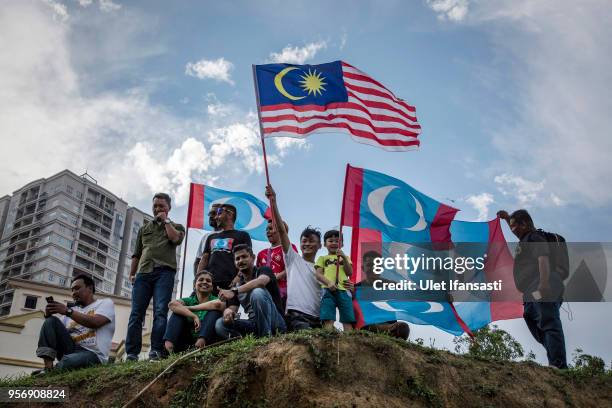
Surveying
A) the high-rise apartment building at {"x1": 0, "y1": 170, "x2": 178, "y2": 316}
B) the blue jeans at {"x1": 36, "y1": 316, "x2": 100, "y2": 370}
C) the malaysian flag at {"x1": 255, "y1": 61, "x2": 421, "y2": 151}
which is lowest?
the blue jeans at {"x1": 36, "y1": 316, "x2": 100, "y2": 370}

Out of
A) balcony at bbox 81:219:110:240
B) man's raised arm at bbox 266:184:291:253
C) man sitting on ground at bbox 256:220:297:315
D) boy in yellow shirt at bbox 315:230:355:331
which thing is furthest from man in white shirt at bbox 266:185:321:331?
balcony at bbox 81:219:110:240

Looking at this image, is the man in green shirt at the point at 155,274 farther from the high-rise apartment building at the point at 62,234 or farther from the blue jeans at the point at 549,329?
the high-rise apartment building at the point at 62,234

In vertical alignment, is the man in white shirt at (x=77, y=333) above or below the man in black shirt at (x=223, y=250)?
below

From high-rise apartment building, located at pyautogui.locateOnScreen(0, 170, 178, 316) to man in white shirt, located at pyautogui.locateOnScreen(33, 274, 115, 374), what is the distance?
85.1 meters

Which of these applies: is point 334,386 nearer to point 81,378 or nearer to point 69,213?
point 81,378

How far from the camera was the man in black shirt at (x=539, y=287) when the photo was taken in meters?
8.02

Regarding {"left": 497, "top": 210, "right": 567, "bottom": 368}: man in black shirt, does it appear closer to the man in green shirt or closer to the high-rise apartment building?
the man in green shirt

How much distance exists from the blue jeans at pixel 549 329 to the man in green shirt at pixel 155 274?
16.9 ft

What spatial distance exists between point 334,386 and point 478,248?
5599 mm

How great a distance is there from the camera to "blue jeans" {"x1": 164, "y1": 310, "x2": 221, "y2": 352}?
7.71 m

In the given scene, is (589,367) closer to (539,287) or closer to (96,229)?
(539,287)

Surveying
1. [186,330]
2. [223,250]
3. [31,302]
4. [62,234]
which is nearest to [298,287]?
[223,250]

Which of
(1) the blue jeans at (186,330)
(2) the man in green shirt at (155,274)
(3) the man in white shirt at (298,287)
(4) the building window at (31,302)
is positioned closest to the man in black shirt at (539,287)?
(3) the man in white shirt at (298,287)

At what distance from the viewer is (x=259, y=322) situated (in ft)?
24.2
